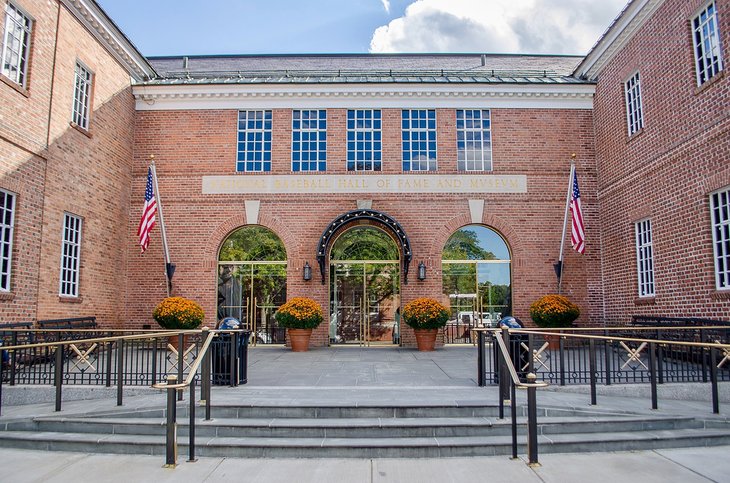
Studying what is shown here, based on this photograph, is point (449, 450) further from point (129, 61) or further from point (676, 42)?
point (129, 61)

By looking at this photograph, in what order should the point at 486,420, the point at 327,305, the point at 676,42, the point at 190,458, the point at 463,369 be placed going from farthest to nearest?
the point at 327,305 → the point at 676,42 → the point at 463,369 → the point at 486,420 → the point at 190,458

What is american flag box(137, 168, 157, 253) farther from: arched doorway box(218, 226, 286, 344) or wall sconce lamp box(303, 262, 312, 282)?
wall sconce lamp box(303, 262, 312, 282)

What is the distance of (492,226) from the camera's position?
1622cm

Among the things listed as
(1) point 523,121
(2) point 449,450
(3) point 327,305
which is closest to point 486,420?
(2) point 449,450

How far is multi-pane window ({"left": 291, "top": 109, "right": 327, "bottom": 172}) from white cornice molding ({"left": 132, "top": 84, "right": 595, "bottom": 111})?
1.05 ft

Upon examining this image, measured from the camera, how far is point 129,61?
16.2 meters

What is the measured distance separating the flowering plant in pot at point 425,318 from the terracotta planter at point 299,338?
104 inches

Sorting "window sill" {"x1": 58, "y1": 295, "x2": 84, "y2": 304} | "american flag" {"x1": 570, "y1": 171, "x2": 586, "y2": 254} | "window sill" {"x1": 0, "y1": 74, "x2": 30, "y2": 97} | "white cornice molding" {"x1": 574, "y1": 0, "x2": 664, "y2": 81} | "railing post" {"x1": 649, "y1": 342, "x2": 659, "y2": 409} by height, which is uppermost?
"white cornice molding" {"x1": 574, "y1": 0, "x2": 664, "y2": 81}

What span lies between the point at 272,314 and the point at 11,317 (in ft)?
21.9

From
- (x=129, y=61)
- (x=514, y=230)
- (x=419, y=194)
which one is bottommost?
(x=514, y=230)

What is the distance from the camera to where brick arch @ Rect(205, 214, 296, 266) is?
1616 centimetres

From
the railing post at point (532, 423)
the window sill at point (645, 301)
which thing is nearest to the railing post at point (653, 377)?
the railing post at point (532, 423)

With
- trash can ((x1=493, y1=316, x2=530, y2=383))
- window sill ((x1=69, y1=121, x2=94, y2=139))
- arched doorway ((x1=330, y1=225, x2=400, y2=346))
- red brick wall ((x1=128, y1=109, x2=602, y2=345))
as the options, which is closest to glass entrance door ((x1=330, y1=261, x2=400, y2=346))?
arched doorway ((x1=330, y1=225, x2=400, y2=346))

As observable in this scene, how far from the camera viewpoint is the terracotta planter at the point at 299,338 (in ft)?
48.8
